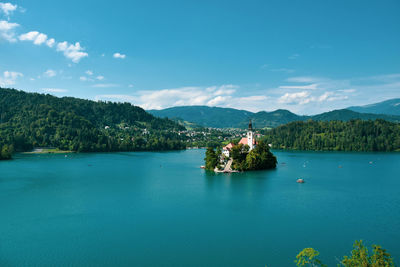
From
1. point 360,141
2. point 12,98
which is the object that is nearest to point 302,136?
point 360,141

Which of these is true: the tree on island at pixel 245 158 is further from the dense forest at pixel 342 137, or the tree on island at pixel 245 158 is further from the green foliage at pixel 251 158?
the dense forest at pixel 342 137

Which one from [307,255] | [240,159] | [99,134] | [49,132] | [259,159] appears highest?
[49,132]

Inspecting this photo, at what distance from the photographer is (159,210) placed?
128ft

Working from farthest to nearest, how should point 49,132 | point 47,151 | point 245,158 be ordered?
point 49,132 < point 47,151 < point 245,158

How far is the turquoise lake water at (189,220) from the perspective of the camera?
83.7 feet

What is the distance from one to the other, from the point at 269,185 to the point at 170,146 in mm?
104660

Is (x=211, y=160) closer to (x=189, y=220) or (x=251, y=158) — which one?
(x=251, y=158)

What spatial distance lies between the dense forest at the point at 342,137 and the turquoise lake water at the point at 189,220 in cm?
9434

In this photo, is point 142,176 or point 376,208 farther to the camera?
point 142,176

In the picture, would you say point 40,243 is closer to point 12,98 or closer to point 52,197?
point 52,197

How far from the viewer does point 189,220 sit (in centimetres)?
3475

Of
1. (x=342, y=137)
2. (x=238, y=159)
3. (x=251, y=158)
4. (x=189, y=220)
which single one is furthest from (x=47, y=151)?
(x=342, y=137)

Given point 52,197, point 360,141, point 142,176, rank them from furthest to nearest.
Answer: point 360,141
point 142,176
point 52,197

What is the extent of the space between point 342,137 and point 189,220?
457 feet
